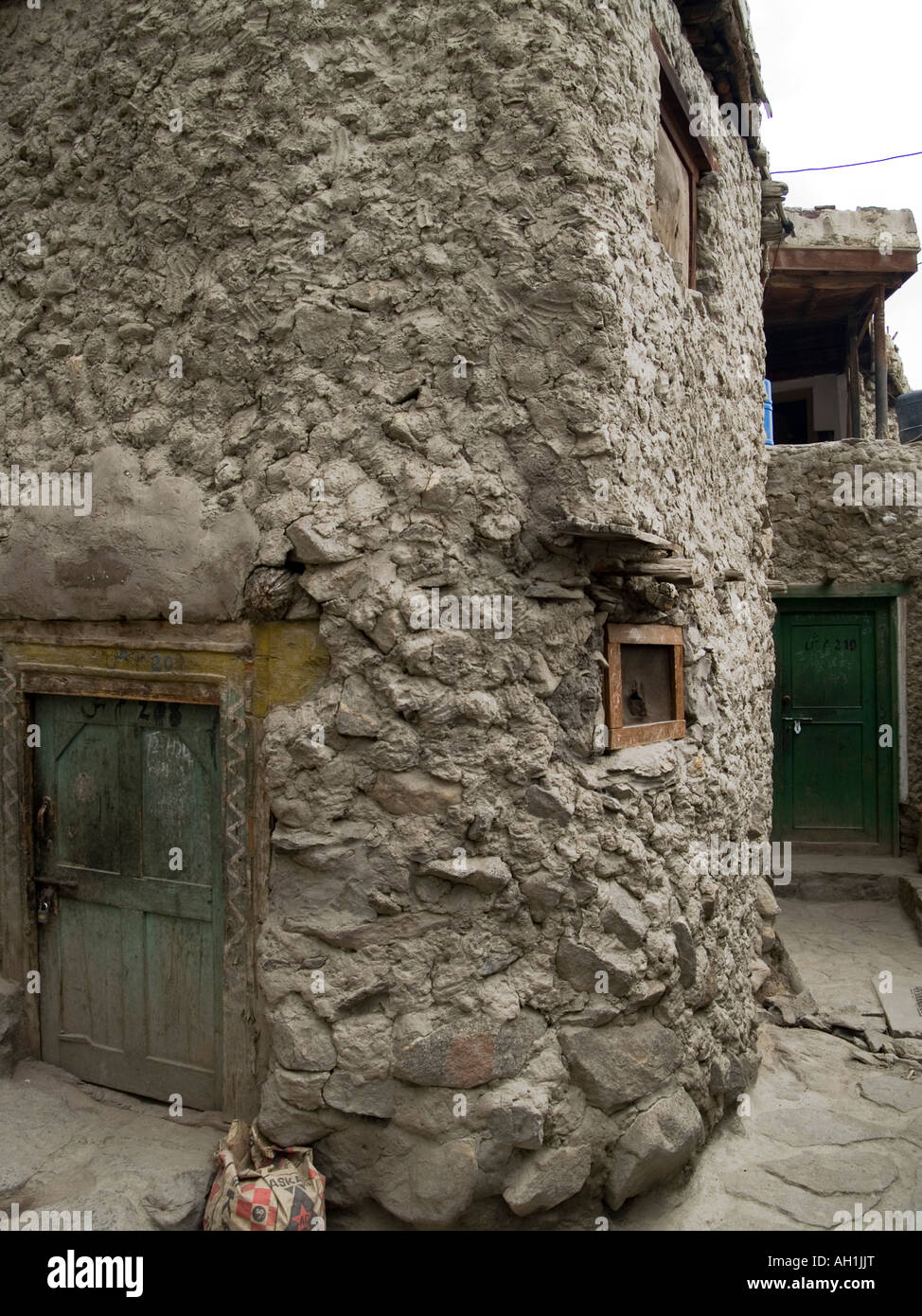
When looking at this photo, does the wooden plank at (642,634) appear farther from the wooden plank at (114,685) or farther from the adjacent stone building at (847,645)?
the adjacent stone building at (847,645)

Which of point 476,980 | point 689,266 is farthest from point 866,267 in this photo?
point 476,980

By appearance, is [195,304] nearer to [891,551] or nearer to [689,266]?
[689,266]

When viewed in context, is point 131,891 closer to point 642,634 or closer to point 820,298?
point 642,634

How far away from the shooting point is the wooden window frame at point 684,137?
3830 mm

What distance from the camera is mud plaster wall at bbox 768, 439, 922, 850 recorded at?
723 cm

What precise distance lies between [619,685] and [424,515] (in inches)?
37.6

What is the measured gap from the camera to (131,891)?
3600 millimetres

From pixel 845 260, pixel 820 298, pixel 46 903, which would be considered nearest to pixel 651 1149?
pixel 46 903

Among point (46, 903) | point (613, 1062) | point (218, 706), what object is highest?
point (218, 706)

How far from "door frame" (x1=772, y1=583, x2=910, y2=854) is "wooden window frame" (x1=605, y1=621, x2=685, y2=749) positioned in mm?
4044

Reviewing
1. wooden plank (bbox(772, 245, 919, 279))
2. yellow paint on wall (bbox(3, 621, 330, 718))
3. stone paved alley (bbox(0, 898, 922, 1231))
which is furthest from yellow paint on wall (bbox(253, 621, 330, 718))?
wooden plank (bbox(772, 245, 919, 279))

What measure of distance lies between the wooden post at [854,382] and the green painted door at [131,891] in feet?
29.2

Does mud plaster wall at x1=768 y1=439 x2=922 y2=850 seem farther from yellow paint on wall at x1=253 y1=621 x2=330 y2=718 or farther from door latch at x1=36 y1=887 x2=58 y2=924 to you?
door latch at x1=36 y1=887 x2=58 y2=924
